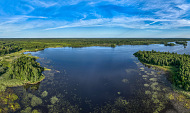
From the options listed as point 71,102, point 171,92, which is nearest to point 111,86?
point 71,102

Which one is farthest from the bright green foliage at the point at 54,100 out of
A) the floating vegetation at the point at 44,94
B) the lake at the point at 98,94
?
the floating vegetation at the point at 44,94

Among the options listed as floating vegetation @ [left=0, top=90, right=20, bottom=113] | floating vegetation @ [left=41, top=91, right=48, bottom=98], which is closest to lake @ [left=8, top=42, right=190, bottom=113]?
floating vegetation @ [left=41, top=91, right=48, bottom=98]

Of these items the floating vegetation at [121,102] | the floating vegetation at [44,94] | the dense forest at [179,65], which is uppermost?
the dense forest at [179,65]

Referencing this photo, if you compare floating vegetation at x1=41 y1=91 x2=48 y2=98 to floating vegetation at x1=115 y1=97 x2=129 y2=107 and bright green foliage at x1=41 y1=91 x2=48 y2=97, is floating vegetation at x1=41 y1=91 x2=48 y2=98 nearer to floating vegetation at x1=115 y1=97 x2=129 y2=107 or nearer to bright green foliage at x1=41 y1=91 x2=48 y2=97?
bright green foliage at x1=41 y1=91 x2=48 y2=97

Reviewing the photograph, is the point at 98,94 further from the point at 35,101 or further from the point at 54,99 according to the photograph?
the point at 35,101

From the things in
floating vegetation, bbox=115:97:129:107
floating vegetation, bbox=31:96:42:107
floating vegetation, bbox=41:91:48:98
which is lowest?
floating vegetation, bbox=115:97:129:107

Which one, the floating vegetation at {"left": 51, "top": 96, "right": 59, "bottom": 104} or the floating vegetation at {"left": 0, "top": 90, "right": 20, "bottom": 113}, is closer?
the floating vegetation at {"left": 0, "top": 90, "right": 20, "bottom": 113}

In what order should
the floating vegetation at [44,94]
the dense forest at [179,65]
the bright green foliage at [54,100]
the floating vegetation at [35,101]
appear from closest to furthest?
the floating vegetation at [35,101] → the bright green foliage at [54,100] → the floating vegetation at [44,94] → the dense forest at [179,65]

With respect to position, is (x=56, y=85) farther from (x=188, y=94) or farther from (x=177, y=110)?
(x=188, y=94)

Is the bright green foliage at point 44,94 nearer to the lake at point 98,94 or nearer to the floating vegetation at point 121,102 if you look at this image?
the lake at point 98,94

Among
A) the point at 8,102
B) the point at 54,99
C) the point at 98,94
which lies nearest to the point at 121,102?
the point at 98,94

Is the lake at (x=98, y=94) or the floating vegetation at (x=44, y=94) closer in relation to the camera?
the lake at (x=98, y=94)

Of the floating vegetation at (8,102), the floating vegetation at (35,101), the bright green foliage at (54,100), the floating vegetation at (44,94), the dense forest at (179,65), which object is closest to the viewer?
the floating vegetation at (8,102)
